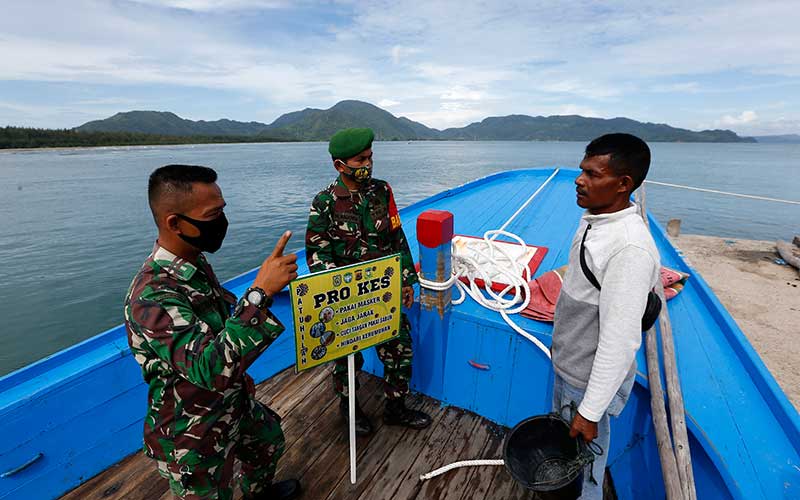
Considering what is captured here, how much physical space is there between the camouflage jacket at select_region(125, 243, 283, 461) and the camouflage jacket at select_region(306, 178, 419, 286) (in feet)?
2.90

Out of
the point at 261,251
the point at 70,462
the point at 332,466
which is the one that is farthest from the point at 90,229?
the point at 332,466

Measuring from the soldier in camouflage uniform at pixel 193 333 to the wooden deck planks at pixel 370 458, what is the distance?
0.91 m

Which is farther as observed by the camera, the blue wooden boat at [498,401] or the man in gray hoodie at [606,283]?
the blue wooden boat at [498,401]

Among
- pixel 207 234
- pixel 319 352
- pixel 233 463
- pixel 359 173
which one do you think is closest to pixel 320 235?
pixel 359 173

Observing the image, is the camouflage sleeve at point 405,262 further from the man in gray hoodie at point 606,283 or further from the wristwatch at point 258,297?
the wristwatch at point 258,297

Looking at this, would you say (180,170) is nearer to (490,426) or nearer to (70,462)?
(70,462)

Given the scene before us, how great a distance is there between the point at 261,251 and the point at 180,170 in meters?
12.2

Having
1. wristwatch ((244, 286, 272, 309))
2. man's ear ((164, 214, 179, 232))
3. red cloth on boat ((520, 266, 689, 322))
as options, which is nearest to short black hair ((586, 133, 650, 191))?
red cloth on boat ((520, 266, 689, 322))

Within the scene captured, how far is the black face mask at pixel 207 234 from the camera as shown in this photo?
1539 millimetres

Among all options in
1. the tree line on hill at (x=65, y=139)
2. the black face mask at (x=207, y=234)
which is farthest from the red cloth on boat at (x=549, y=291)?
the tree line on hill at (x=65, y=139)

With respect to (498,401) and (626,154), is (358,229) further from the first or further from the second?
(498,401)

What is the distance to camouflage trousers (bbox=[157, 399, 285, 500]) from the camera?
163 cm

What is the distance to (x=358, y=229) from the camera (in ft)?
8.66

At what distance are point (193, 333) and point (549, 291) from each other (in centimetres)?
269
